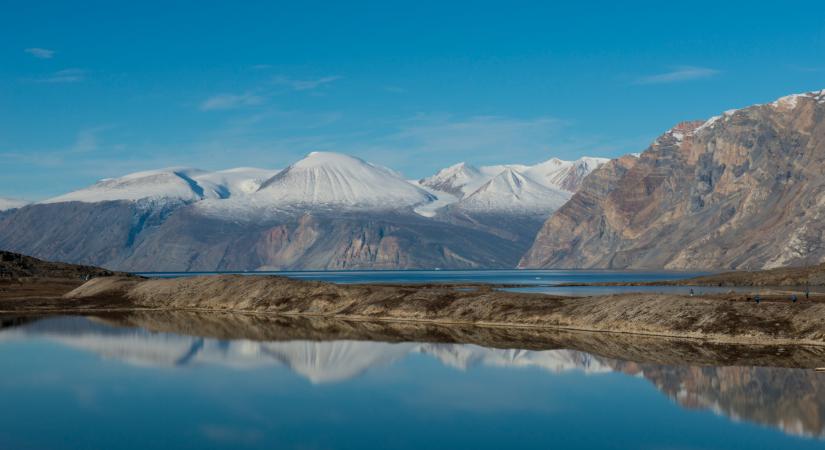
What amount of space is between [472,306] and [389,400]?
48.9 metres

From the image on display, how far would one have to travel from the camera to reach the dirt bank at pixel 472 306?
225ft

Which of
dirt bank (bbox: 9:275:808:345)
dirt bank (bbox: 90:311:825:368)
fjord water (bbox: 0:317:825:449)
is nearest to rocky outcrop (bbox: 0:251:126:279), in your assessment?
dirt bank (bbox: 9:275:808:345)

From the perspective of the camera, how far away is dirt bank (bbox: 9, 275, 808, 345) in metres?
68.6

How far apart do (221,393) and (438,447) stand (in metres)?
15.4

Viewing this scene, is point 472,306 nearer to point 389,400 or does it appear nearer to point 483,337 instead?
point 483,337

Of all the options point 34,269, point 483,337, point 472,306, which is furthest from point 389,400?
point 34,269

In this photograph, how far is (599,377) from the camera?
49438mm

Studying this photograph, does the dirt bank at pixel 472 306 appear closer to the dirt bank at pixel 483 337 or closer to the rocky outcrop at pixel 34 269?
the dirt bank at pixel 483 337

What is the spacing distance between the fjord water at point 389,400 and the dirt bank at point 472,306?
15884mm

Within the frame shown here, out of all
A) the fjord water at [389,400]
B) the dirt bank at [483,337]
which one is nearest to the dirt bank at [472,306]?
the dirt bank at [483,337]

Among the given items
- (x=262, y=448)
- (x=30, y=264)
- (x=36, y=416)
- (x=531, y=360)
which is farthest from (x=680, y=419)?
(x=30, y=264)

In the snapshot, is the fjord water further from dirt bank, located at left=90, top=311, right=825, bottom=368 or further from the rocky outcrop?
the rocky outcrop

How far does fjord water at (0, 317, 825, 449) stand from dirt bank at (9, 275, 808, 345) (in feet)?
52.1

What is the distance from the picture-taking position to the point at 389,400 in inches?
1699
